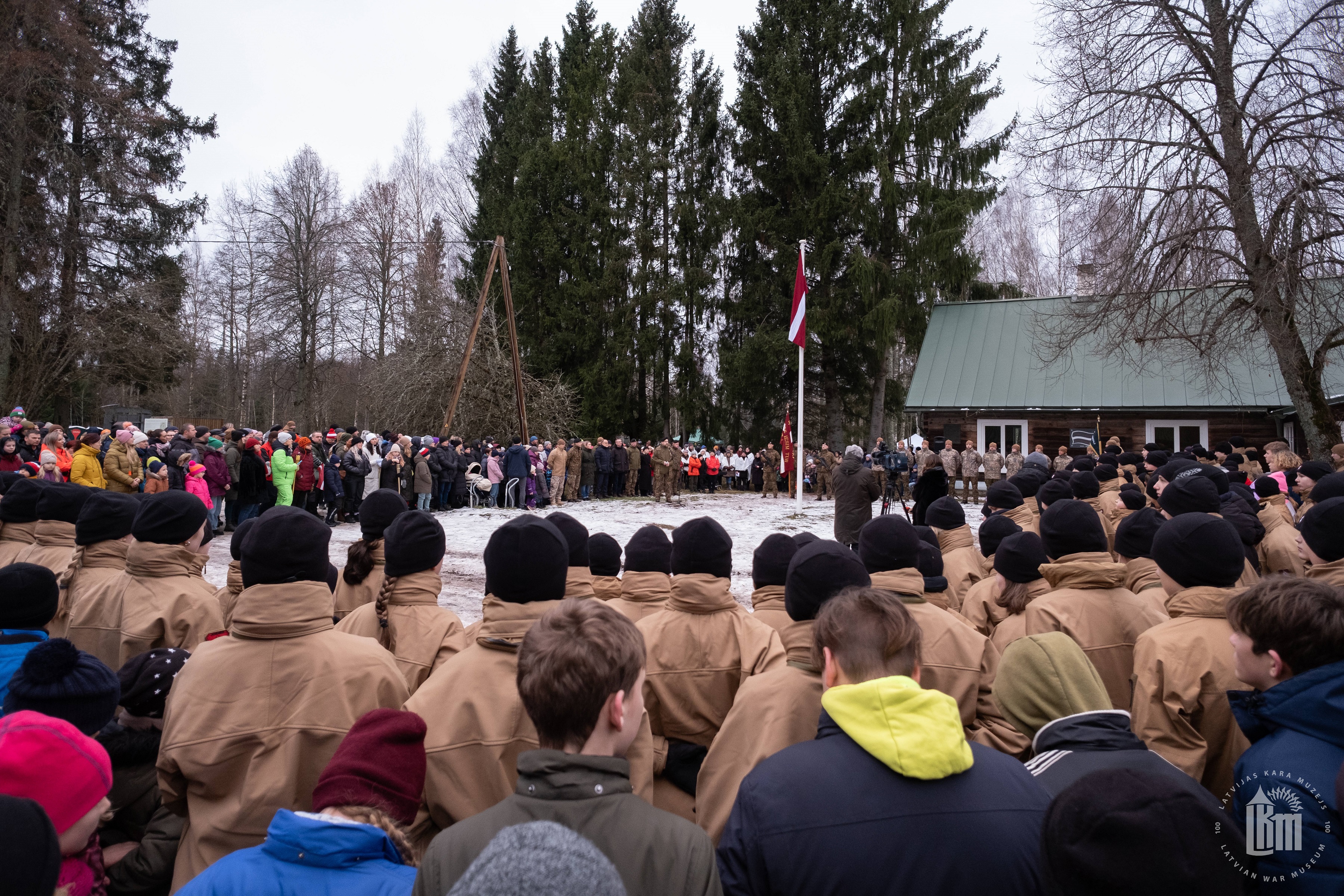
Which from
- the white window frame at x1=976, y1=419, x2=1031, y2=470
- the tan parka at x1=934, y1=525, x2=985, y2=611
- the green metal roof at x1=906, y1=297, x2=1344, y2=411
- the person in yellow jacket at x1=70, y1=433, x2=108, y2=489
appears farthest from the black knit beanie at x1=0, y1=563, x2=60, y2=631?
the white window frame at x1=976, y1=419, x2=1031, y2=470

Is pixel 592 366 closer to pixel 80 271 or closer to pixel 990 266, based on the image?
pixel 80 271

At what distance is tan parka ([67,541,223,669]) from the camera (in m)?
3.81

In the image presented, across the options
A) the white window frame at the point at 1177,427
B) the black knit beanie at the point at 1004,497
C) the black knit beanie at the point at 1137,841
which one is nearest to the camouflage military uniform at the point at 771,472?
the white window frame at the point at 1177,427

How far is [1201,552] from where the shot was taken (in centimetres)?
323

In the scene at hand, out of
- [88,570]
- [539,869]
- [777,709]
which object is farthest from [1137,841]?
[88,570]

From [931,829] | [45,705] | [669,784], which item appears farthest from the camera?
[669,784]

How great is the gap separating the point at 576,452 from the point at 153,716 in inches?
778

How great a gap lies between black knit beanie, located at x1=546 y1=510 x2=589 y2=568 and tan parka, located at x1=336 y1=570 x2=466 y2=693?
83cm

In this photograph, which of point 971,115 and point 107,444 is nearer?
point 107,444

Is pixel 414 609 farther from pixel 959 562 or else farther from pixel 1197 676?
pixel 959 562

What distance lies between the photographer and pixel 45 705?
7.22 feet

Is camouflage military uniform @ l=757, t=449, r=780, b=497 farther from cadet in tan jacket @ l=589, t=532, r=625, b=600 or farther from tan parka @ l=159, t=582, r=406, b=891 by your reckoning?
tan parka @ l=159, t=582, r=406, b=891

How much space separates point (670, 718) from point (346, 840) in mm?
1690

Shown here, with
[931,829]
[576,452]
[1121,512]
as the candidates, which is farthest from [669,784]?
[576,452]
